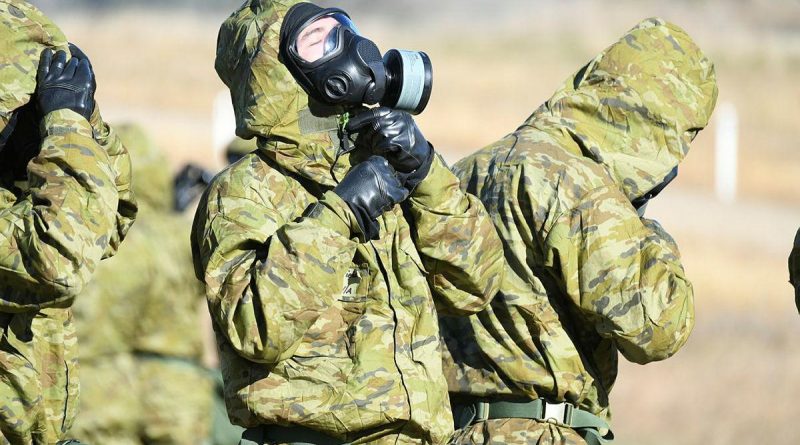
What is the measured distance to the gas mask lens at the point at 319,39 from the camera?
4.21 metres

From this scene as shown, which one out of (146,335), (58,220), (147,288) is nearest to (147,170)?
(147,288)

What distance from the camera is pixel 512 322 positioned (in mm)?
4836

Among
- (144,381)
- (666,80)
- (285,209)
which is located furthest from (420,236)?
(144,381)

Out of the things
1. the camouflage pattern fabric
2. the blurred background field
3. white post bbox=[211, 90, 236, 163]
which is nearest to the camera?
the camouflage pattern fabric

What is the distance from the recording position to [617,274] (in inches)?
185

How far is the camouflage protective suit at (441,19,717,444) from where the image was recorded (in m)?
4.73

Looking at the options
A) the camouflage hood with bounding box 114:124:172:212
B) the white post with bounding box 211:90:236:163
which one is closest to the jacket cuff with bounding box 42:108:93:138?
the camouflage hood with bounding box 114:124:172:212

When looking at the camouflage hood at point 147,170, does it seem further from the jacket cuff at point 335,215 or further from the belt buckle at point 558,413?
the jacket cuff at point 335,215

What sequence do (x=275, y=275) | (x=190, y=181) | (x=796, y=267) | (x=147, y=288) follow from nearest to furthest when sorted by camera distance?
(x=275, y=275), (x=796, y=267), (x=147, y=288), (x=190, y=181)

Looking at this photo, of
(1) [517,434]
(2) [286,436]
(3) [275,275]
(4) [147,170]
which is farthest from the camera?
(4) [147,170]

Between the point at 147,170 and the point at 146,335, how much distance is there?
1099 millimetres

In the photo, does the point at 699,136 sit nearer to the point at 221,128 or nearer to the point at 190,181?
the point at 221,128

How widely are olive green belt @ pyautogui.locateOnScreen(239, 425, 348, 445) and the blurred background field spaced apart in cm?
677

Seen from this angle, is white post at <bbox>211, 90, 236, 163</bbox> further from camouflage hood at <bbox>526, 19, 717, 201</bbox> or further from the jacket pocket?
the jacket pocket
